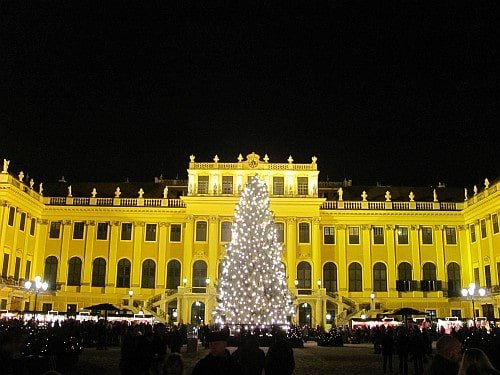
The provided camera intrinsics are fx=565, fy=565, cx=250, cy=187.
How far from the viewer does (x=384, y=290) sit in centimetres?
5194

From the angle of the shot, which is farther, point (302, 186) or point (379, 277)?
point (379, 277)

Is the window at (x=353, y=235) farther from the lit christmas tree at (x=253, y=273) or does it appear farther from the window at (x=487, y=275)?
the lit christmas tree at (x=253, y=273)

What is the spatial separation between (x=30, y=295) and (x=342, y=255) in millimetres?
27929

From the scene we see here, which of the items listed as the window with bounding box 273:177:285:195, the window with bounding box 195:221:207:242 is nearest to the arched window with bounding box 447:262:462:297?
the window with bounding box 273:177:285:195

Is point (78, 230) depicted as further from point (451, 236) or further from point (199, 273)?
point (451, 236)

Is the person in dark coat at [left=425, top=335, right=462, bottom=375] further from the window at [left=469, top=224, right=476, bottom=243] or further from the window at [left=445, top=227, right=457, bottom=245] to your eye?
the window at [left=445, top=227, right=457, bottom=245]

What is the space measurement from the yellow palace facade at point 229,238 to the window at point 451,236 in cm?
9

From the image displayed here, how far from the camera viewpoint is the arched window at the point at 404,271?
171 ft

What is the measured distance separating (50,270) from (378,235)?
101ft

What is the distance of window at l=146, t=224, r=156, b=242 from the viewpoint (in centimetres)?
5306

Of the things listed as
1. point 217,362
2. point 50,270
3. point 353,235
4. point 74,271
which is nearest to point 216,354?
point 217,362

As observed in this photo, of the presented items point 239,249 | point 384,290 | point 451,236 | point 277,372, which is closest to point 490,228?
point 451,236

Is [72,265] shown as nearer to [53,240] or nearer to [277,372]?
[53,240]

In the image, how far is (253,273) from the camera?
31578 millimetres
